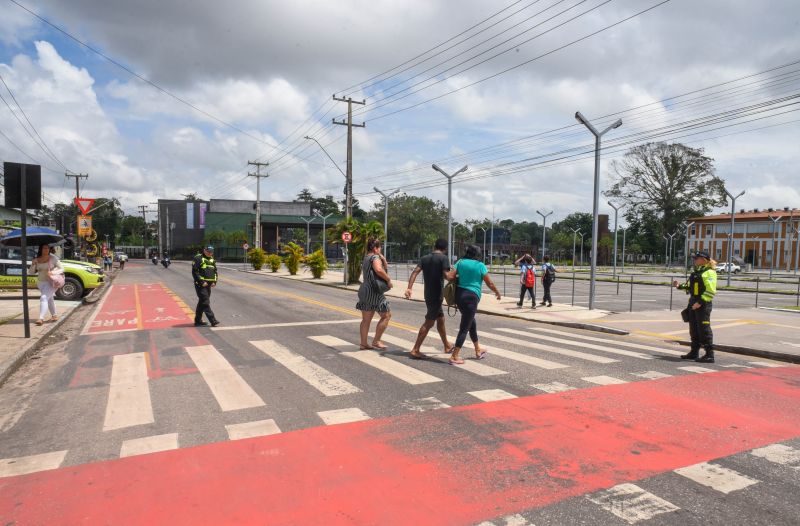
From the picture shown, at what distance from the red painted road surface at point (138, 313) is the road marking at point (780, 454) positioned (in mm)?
10694

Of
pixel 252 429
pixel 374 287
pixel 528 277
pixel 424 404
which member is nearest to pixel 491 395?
pixel 424 404

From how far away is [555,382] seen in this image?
6680mm

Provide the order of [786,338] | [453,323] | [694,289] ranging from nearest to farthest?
1. [694,289]
2. [786,338]
3. [453,323]

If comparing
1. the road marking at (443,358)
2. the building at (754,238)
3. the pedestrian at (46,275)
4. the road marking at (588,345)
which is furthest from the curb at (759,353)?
the building at (754,238)

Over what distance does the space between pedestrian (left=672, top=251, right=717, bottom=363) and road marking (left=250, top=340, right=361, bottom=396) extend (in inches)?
225

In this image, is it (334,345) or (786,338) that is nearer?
(334,345)

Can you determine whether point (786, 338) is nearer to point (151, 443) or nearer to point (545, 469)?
point (545, 469)

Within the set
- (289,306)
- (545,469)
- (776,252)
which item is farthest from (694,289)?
(776,252)

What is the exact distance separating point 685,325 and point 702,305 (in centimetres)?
537

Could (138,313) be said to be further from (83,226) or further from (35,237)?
(83,226)

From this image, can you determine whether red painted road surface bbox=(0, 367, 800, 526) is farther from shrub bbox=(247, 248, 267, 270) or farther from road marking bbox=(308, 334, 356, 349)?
shrub bbox=(247, 248, 267, 270)

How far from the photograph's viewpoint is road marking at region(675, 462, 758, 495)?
375cm

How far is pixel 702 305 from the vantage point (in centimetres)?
840

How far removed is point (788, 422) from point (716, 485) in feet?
7.04
